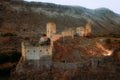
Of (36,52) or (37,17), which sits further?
(37,17)

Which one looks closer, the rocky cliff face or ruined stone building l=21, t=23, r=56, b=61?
ruined stone building l=21, t=23, r=56, b=61

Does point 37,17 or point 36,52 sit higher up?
point 36,52

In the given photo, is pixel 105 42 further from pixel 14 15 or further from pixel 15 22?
pixel 14 15

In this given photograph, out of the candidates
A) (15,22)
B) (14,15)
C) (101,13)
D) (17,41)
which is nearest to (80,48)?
(17,41)

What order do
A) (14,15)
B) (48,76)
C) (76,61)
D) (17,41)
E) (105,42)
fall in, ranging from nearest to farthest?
1. (48,76)
2. (76,61)
3. (105,42)
4. (17,41)
5. (14,15)

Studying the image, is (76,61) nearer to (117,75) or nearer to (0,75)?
(117,75)

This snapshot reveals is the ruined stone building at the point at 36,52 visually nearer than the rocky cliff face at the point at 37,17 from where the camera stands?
Yes

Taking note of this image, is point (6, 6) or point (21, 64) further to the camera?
point (6, 6)

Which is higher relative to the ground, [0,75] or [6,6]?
[6,6]

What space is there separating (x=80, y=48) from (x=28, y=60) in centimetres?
1352

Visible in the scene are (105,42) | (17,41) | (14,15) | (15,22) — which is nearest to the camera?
(105,42)

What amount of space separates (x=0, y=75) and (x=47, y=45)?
34.8ft

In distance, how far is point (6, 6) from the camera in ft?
377

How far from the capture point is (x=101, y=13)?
7219 inches
